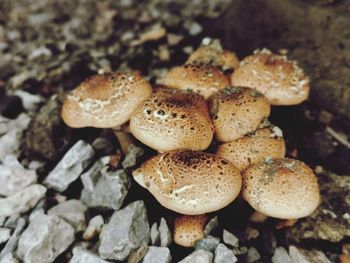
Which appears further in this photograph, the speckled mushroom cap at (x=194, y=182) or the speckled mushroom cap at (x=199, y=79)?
the speckled mushroom cap at (x=199, y=79)

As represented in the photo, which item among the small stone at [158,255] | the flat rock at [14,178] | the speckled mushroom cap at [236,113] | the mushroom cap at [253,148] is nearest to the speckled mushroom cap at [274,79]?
the speckled mushroom cap at [236,113]

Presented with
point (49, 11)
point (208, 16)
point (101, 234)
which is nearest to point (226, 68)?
point (101, 234)

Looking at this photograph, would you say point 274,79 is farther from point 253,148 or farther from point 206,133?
point 206,133

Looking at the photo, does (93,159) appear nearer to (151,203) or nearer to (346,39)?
(151,203)

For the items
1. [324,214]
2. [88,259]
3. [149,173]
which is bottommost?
[324,214]

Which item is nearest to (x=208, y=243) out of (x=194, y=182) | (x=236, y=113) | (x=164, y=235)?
(x=164, y=235)

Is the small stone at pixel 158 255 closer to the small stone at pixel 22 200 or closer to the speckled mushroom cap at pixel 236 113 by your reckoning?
the speckled mushroom cap at pixel 236 113

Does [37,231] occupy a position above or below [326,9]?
below
